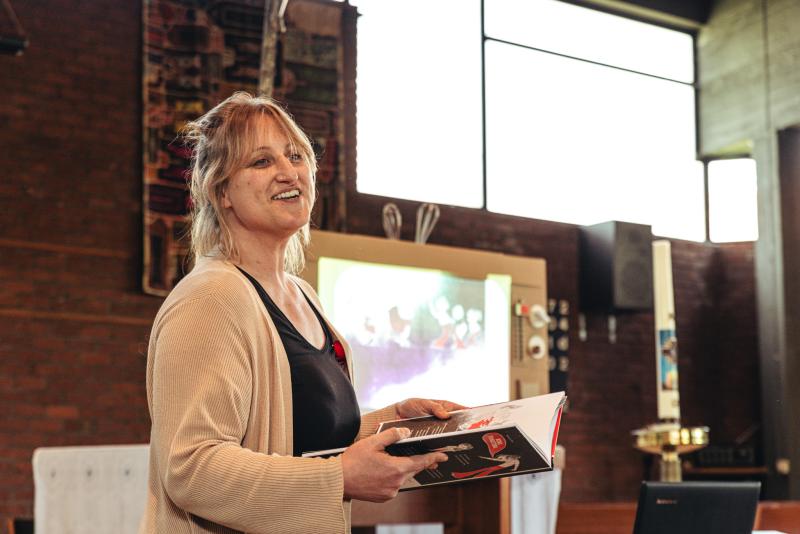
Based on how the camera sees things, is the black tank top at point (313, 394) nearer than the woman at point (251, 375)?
No

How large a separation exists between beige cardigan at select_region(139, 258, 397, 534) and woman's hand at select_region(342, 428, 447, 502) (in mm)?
17

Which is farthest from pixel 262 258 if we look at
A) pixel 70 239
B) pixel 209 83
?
pixel 209 83

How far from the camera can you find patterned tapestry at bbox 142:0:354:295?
5738 millimetres

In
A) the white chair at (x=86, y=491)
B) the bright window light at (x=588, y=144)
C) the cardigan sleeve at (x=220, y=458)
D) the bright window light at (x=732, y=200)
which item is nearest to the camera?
the cardigan sleeve at (x=220, y=458)

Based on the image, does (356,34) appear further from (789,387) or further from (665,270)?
(789,387)

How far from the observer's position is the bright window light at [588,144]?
7371 millimetres

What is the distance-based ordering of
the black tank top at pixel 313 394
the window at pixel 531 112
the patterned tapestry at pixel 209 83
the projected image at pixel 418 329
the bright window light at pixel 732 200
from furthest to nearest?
the bright window light at pixel 732 200, the window at pixel 531 112, the patterned tapestry at pixel 209 83, the projected image at pixel 418 329, the black tank top at pixel 313 394

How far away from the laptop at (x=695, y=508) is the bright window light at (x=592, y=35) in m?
5.55

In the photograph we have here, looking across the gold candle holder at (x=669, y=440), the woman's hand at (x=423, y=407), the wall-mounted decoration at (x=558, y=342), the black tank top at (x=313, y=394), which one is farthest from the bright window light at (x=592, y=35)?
the black tank top at (x=313, y=394)

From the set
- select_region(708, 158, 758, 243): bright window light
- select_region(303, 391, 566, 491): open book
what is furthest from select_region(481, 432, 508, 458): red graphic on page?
select_region(708, 158, 758, 243): bright window light

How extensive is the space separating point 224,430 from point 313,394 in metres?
0.18

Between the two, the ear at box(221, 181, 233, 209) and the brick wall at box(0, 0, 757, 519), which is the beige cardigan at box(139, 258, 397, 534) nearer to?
the ear at box(221, 181, 233, 209)

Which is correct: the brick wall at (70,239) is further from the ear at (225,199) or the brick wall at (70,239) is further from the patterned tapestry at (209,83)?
the ear at (225,199)

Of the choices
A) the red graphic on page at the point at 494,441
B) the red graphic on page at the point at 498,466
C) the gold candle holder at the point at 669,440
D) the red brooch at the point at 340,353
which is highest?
the red brooch at the point at 340,353
